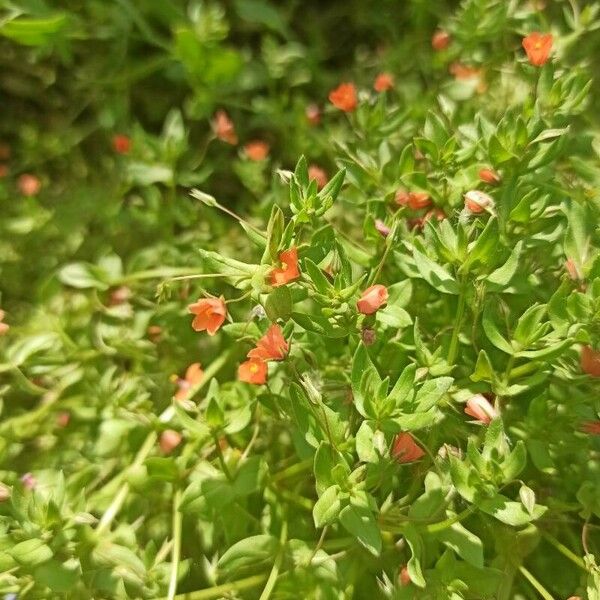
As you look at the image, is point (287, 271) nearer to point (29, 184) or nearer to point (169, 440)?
point (169, 440)

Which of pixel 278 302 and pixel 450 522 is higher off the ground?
pixel 278 302

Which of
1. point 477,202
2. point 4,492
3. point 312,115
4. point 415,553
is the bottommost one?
point 415,553

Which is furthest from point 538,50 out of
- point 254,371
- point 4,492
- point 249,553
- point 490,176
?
point 4,492

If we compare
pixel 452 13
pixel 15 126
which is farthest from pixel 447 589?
pixel 15 126

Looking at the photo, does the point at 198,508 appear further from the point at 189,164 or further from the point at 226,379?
the point at 189,164

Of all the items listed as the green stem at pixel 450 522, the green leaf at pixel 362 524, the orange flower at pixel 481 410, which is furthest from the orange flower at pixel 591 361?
the green leaf at pixel 362 524

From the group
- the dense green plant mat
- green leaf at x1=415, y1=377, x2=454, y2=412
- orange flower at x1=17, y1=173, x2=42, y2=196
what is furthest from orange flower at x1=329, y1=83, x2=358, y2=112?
orange flower at x1=17, y1=173, x2=42, y2=196
